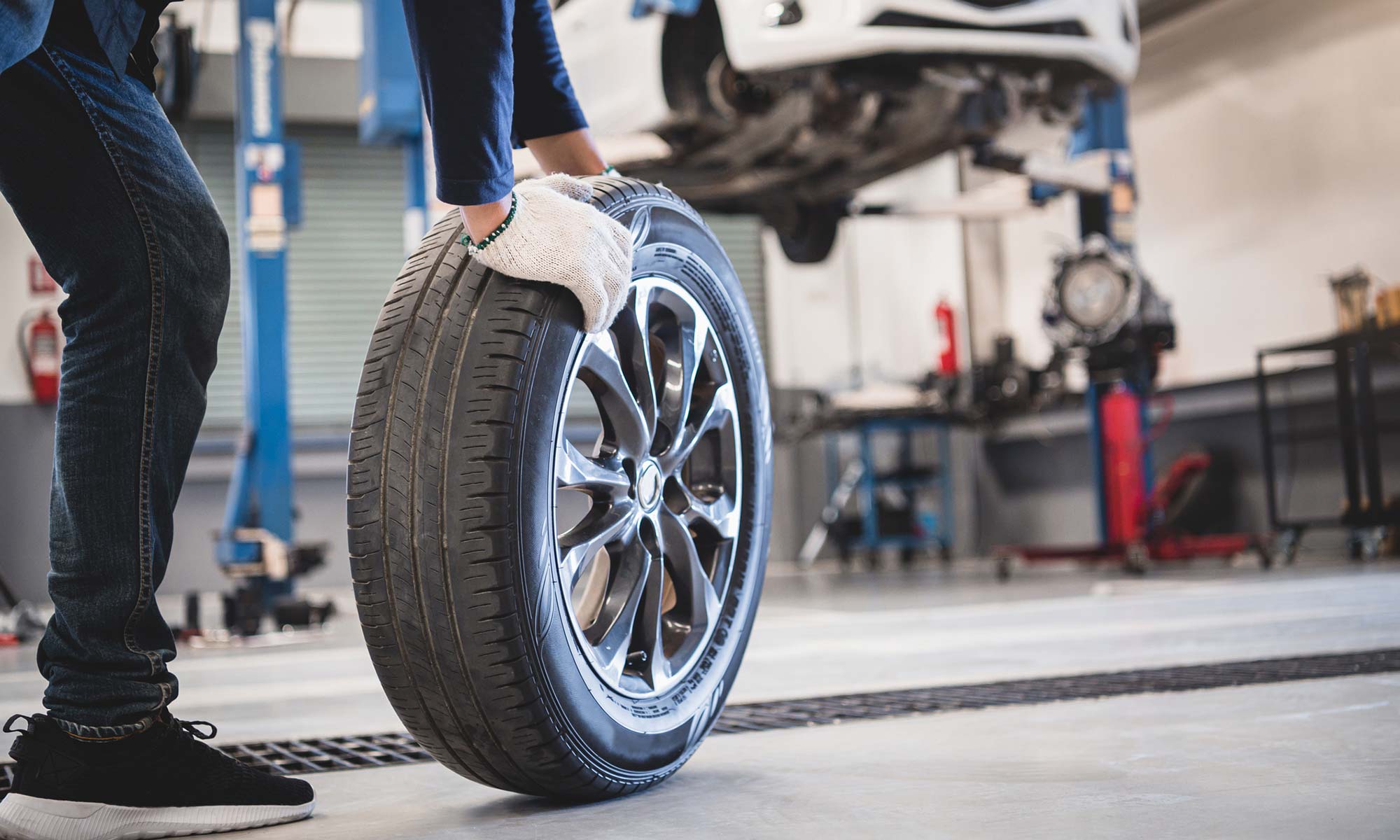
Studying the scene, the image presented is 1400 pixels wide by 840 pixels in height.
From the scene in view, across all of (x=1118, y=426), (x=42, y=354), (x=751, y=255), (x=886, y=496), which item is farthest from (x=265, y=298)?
(x=751, y=255)

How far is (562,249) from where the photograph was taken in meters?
1.14

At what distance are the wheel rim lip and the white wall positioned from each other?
17.5 feet

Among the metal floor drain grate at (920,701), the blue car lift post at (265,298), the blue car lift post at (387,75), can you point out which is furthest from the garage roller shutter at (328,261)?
the metal floor drain grate at (920,701)

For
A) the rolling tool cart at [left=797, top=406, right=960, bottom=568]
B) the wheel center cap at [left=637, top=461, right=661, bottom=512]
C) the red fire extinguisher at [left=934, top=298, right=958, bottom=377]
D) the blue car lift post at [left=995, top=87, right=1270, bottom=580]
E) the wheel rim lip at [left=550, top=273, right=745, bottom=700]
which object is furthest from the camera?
the red fire extinguisher at [left=934, top=298, right=958, bottom=377]

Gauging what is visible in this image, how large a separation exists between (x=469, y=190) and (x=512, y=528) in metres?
0.31

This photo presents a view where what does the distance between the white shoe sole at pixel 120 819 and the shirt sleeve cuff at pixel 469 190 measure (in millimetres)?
616

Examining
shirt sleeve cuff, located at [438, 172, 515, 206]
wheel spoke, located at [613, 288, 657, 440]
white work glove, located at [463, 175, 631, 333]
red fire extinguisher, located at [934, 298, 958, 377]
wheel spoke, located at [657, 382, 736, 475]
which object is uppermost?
red fire extinguisher, located at [934, 298, 958, 377]

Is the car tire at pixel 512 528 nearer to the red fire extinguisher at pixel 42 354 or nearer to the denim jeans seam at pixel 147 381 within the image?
the denim jeans seam at pixel 147 381

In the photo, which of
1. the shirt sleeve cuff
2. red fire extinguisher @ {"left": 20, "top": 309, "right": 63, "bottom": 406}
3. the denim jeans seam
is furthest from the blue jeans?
red fire extinguisher @ {"left": 20, "top": 309, "right": 63, "bottom": 406}

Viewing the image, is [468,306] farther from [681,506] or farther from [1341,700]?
[1341,700]

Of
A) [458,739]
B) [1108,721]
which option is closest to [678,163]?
[1108,721]

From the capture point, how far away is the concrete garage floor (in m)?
1.07

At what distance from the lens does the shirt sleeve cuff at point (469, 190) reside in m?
1.08

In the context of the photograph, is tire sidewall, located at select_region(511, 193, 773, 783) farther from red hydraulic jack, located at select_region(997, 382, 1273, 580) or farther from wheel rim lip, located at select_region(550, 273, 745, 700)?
red hydraulic jack, located at select_region(997, 382, 1273, 580)
